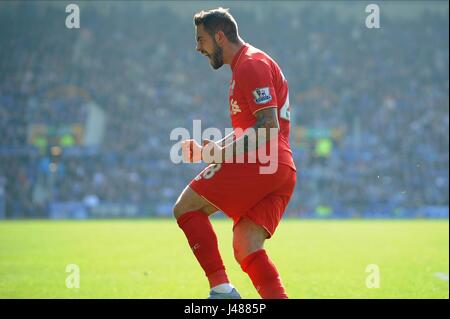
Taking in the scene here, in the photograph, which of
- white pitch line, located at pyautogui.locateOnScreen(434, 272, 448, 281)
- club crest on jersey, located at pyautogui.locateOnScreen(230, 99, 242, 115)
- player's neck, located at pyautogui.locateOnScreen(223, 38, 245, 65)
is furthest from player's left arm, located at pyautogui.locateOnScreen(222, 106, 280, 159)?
white pitch line, located at pyautogui.locateOnScreen(434, 272, 448, 281)

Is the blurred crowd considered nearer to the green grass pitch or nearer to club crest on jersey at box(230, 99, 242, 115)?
the green grass pitch

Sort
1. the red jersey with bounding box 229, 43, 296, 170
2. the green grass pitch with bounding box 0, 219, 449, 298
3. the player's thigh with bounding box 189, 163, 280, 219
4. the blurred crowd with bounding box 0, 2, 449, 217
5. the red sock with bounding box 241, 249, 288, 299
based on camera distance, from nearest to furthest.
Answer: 1. the red sock with bounding box 241, 249, 288, 299
2. the red jersey with bounding box 229, 43, 296, 170
3. the player's thigh with bounding box 189, 163, 280, 219
4. the green grass pitch with bounding box 0, 219, 449, 298
5. the blurred crowd with bounding box 0, 2, 449, 217

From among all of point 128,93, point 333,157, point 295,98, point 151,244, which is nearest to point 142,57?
point 128,93

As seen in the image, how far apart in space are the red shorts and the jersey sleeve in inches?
18.9

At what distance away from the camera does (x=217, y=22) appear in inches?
208

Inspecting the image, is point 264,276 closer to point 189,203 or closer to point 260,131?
point 189,203

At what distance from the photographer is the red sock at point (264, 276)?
4844 millimetres

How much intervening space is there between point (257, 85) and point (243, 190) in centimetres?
79

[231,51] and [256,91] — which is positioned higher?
[231,51]

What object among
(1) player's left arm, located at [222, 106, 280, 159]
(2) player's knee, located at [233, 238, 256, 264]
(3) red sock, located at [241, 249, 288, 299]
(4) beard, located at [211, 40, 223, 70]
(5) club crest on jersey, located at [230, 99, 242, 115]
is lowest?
(3) red sock, located at [241, 249, 288, 299]

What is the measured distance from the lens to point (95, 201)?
33.0 m

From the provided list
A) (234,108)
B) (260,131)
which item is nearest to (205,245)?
(260,131)

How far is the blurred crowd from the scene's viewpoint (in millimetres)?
33500

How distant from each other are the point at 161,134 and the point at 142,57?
23.9 ft
